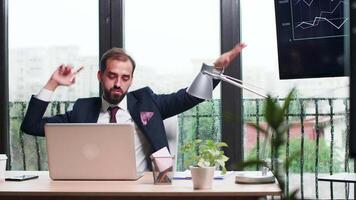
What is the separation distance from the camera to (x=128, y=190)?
1923 millimetres

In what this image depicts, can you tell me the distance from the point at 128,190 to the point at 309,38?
75.8 inches

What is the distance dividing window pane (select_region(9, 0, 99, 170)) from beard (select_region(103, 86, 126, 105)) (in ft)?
2.86

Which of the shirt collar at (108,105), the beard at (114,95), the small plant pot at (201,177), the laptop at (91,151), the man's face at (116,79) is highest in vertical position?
the man's face at (116,79)

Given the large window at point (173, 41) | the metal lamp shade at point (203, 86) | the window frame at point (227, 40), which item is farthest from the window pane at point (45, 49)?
the metal lamp shade at point (203, 86)

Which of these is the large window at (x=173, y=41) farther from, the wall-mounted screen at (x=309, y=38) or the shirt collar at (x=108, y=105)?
the shirt collar at (x=108, y=105)

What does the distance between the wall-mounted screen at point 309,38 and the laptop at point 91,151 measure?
161 centimetres

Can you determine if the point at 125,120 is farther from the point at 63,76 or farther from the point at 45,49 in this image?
the point at 45,49

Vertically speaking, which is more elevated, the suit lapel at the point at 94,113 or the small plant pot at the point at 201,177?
the suit lapel at the point at 94,113

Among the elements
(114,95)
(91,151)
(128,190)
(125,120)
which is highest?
(114,95)

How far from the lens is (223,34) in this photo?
3580mm

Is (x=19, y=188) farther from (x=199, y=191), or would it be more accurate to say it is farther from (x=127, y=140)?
(x=199, y=191)

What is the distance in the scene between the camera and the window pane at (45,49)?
3.78 meters

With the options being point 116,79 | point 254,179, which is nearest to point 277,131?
point 254,179

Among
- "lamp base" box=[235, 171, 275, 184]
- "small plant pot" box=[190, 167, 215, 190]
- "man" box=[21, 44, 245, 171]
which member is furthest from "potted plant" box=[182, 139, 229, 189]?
"man" box=[21, 44, 245, 171]
